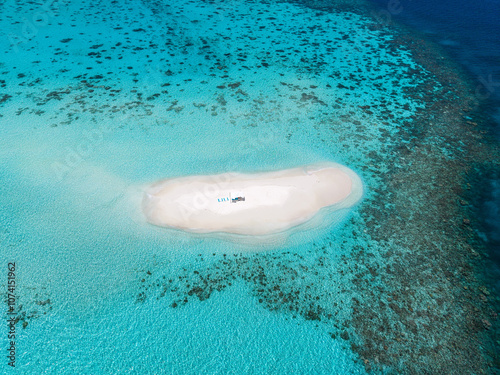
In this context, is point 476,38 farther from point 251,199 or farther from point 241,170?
point 251,199

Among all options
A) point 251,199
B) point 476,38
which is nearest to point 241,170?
point 251,199

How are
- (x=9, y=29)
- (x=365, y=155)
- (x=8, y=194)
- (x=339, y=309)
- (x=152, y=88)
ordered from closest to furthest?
1. (x=339, y=309)
2. (x=8, y=194)
3. (x=365, y=155)
4. (x=152, y=88)
5. (x=9, y=29)

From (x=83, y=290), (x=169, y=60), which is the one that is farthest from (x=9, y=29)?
(x=83, y=290)

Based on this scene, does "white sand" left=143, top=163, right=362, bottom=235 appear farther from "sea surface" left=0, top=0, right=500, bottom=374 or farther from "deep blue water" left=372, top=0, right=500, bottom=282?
"deep blue water" left=372, top=0, right=500, bottom=282

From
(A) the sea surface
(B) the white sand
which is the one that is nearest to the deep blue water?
(A) the sea surface

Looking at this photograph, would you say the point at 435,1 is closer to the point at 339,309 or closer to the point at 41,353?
the point at 339,309

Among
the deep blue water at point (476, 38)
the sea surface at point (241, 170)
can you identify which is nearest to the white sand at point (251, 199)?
the sea surface at point (241, 170)
